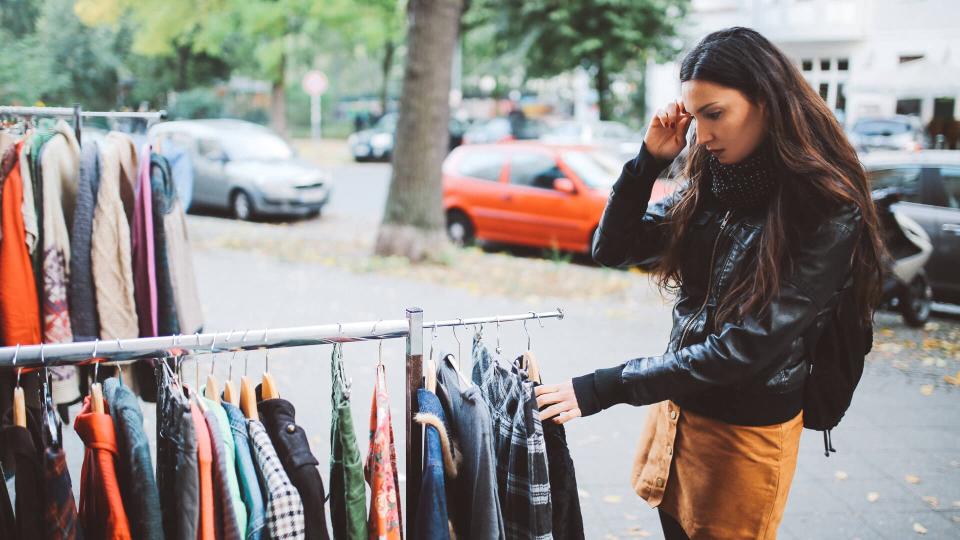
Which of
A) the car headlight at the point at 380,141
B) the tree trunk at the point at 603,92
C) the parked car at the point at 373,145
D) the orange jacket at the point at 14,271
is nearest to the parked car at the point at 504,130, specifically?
the parked car at the point at 373,145

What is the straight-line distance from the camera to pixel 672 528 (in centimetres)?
249

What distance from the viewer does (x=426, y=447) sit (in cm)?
204

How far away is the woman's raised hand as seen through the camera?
2320 mm

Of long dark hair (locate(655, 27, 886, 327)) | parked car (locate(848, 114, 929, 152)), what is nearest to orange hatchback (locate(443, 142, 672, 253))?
long dark hair (locate(655, 27, 886, 327))

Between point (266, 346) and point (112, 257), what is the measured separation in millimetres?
1480

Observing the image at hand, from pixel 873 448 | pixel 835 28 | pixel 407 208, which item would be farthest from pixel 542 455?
pixel 835 28

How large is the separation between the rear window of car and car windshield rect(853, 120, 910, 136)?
1409cm

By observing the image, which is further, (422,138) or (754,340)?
(422,138)

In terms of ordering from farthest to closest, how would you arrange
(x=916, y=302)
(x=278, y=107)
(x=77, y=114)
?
(x=278, y=107)
(x=916, y=302)
(x=77, y=114)

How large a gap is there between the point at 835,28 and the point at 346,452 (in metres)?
30.4

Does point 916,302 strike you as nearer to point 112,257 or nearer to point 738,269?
point 738,269

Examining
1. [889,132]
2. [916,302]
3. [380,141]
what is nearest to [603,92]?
[380,141]

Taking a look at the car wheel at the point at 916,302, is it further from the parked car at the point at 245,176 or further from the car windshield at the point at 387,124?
the car windshield at the point at 387,124

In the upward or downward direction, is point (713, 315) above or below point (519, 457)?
above
